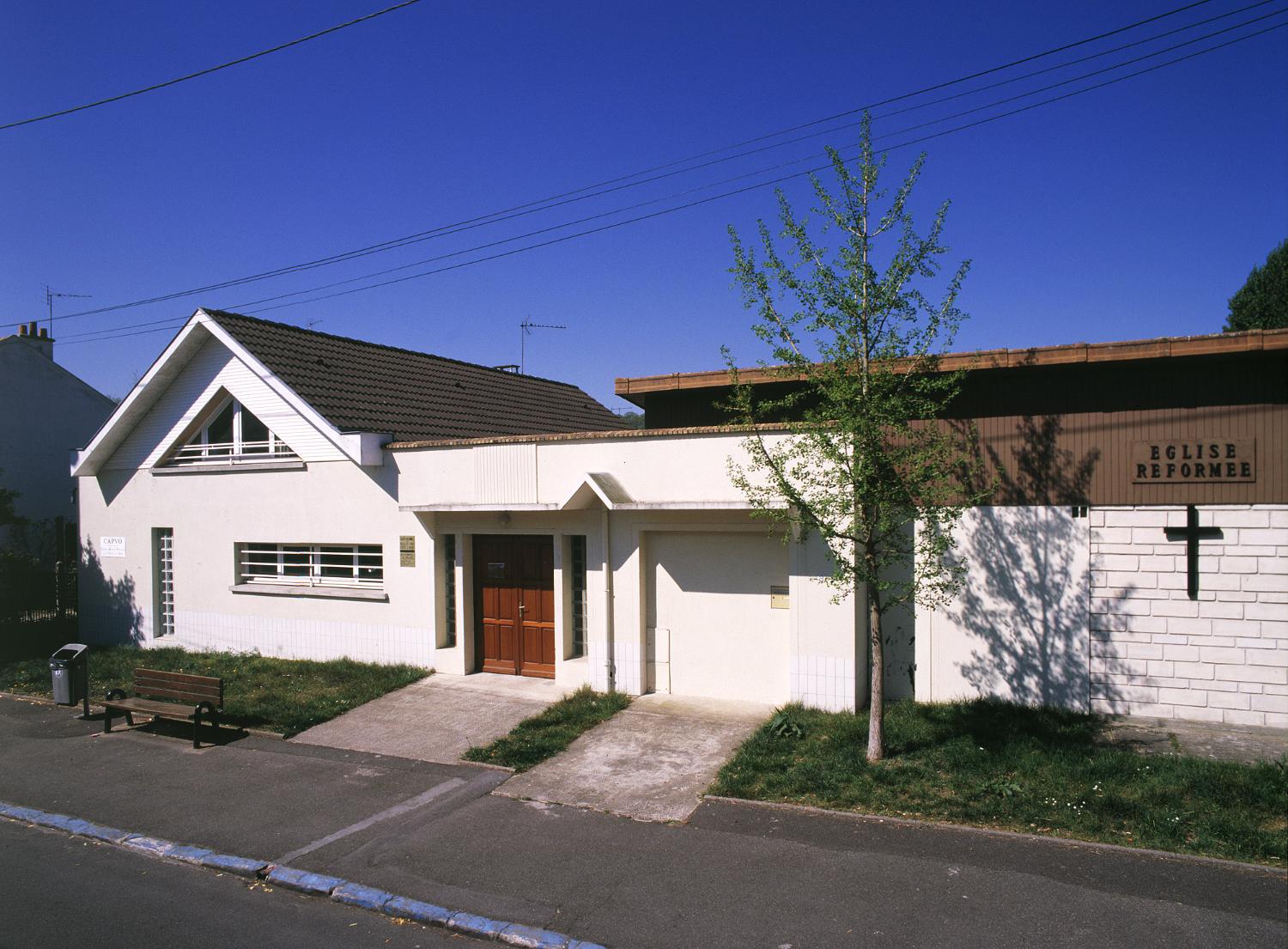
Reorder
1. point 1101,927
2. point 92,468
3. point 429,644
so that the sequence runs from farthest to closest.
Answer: point 92,468 → point 429,644 → point 1101,927

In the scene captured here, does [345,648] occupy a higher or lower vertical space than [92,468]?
lower

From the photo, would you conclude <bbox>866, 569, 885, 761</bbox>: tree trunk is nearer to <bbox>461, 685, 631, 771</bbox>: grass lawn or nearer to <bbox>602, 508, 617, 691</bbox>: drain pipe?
<bbox>461, 685, 631, 771</bbox>: grass lawn

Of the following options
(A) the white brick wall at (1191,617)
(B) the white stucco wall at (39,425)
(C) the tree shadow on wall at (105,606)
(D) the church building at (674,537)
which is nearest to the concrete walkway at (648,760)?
(D) the church building at (674,537)

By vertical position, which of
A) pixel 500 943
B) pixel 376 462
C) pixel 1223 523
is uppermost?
pixel 376 462

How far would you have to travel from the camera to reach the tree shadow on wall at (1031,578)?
9.56 m

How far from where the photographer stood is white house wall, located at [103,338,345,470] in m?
14.5

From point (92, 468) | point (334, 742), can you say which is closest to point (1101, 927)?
point (334, 742)

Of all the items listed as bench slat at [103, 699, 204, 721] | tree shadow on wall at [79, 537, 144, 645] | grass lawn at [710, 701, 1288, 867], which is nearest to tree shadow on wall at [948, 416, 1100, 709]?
grass lawn at [710, 701, 1288, 867]

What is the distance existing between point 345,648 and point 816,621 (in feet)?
26.9

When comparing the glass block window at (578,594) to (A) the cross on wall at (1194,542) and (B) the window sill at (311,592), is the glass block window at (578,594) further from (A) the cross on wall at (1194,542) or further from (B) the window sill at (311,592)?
(A) the cross on wall at (1194,542)

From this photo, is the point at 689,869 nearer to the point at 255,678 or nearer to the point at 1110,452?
the point at 1110,452

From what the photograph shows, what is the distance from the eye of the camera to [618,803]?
26.7 ft

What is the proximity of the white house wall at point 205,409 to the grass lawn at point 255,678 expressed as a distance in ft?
11.7

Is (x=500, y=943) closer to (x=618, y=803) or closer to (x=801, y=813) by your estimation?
(x=618, y=803)
